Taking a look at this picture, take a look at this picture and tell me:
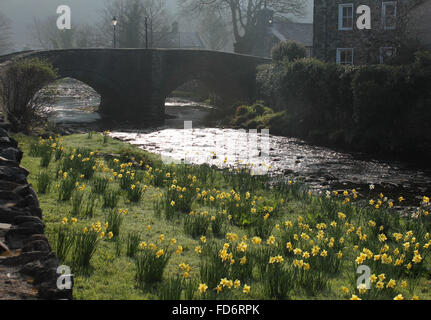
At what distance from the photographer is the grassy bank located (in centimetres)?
531

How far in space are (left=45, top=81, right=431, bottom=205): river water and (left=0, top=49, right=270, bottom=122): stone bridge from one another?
3.08m

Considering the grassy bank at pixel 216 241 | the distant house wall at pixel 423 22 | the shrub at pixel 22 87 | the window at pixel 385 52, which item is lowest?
the grassy bank at pixel 216 241

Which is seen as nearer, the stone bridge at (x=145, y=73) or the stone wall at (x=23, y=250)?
the stone wall at (x=23, y=250)

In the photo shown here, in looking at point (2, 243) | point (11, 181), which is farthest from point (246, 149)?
point (2, 243)

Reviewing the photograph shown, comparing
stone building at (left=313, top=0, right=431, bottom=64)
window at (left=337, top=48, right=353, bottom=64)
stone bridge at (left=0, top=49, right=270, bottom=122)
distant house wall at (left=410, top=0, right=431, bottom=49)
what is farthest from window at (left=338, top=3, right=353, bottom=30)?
stone bridge at (left=0, top=49, right=270, bottom=122)

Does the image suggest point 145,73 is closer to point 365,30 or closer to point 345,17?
point 345,17

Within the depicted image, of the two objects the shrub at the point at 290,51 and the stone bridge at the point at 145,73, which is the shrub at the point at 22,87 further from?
the shrub at the point at 290,51

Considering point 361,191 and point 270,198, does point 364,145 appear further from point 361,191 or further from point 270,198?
point 270,198

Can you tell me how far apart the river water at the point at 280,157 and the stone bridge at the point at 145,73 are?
3.08 meters

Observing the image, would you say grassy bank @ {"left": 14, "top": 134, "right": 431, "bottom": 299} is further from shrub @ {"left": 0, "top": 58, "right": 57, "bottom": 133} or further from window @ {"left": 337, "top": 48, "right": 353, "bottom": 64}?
window @ {"left": 337, "top": 48, "right": 353, "bottom": 64}

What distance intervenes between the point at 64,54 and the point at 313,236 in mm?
25555

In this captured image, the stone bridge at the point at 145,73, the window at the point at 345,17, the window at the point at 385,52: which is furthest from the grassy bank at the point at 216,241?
the window at the point at 345,17

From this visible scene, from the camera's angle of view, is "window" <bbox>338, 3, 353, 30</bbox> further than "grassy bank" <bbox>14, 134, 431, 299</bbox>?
Yes

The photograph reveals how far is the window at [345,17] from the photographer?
30.4m
